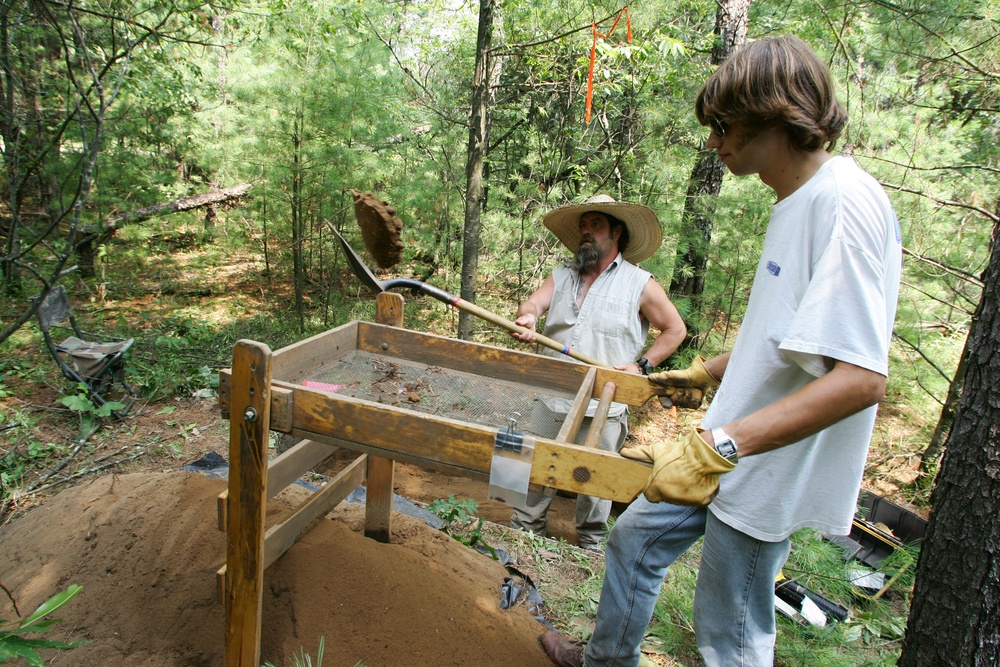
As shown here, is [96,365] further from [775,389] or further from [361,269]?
[775,389]

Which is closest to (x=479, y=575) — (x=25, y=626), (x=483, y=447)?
(x=483, y=447)

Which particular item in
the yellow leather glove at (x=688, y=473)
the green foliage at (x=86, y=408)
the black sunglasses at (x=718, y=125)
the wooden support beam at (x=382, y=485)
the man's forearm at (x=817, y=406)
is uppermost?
the black sunglasses at (x=718, y=125)

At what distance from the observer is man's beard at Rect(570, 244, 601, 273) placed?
321 cm

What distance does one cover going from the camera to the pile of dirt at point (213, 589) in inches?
79.6

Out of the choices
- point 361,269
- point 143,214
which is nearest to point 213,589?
point 361,269

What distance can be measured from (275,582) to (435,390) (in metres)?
0.93

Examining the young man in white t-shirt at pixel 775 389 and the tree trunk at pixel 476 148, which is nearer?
the young man in white t-shirt at pixel 775 389

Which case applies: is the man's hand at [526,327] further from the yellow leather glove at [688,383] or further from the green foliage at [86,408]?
the green foliage at [86,408]

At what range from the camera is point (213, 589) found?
7.29ft

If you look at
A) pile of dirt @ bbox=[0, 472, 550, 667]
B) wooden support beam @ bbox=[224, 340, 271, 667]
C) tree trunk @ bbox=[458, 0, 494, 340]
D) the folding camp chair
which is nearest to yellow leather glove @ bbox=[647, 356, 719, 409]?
pile of dirt @ bbox=[0, 472, 550, 667]

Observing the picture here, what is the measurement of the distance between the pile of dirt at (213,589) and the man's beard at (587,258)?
1.63 m

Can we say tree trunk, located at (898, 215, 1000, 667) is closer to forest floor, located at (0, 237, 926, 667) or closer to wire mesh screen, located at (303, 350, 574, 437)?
forest floor, located at (0, 237, 926, 667)

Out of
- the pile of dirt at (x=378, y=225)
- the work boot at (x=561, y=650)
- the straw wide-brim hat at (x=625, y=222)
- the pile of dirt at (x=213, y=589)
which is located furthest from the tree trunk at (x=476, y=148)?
the work boot at (x=561, y=650)

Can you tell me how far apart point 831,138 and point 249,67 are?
5854 millimetres
